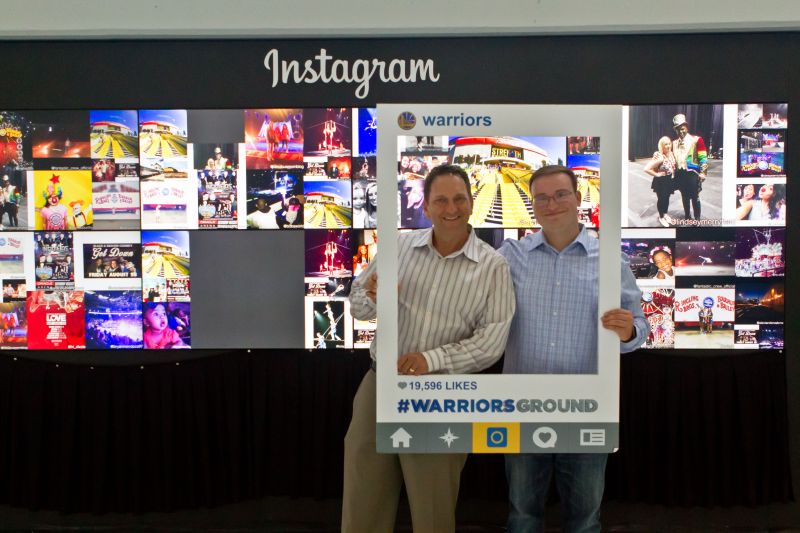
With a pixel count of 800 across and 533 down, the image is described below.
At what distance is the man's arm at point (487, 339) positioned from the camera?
6.61 feet

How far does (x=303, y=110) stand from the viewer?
302 cm

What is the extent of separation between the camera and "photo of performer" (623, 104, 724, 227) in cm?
296

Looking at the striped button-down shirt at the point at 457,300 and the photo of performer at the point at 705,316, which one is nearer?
the striped button-down shirt at the point at 457,300

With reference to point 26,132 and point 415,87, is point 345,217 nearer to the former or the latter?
point 415,87

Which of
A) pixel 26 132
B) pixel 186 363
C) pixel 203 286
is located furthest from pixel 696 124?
pixel 26 132

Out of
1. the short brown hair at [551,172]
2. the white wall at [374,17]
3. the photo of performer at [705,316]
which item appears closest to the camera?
the short brown hair at [551,172]

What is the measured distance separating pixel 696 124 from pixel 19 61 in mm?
3156

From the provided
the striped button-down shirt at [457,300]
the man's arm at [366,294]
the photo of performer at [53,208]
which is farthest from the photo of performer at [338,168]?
the photo of performer at [53,208]

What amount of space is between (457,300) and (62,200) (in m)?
2.07

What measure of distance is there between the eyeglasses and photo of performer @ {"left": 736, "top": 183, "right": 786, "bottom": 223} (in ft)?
4.47

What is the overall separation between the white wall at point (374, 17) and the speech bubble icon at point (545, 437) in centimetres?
182

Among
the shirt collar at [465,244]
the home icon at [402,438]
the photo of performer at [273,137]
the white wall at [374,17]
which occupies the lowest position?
the home icon at [402,438]

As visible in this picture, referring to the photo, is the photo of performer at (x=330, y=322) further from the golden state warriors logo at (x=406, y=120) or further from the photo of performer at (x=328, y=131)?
the golden state warriors logo at (x=406, y=120)

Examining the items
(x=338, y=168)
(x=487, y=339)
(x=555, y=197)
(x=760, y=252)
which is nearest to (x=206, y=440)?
(x=338, y=168)
